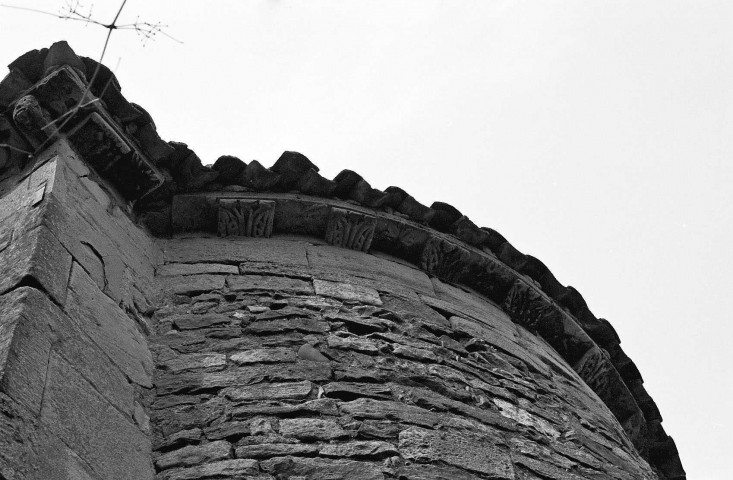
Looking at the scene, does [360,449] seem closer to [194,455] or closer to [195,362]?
[194,455]

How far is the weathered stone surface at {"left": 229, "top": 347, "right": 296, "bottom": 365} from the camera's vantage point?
371cm

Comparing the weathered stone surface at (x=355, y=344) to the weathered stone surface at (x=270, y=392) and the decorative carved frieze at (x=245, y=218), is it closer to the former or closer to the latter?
the weathered stone surface at (x=270, y=392)

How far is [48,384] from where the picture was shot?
9.14 feet

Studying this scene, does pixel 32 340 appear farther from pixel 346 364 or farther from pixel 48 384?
pixel 346 364

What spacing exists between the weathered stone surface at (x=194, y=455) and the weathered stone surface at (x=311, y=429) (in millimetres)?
207

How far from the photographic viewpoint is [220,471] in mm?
3049

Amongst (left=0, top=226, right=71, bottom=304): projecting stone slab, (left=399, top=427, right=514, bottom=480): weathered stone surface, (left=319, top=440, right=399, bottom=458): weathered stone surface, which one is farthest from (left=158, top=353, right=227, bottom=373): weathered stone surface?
(left=399, top=427, right=514, bottom=480): weathered stone surface

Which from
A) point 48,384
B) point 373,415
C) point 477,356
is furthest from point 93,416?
point 477,356

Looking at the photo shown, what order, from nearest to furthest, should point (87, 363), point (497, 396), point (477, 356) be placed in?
point (87, 363), point (497, 396), point (477, 356)

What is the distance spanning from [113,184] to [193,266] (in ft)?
1.67

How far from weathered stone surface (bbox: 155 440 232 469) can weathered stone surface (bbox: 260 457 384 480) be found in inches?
5.9

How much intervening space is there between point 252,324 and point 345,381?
52 cm

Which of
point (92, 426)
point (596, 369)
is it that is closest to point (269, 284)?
point (92, 426)

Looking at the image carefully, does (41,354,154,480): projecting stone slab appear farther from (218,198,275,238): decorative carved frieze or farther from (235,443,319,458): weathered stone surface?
(218,198,275,238): decorative carved frieze
